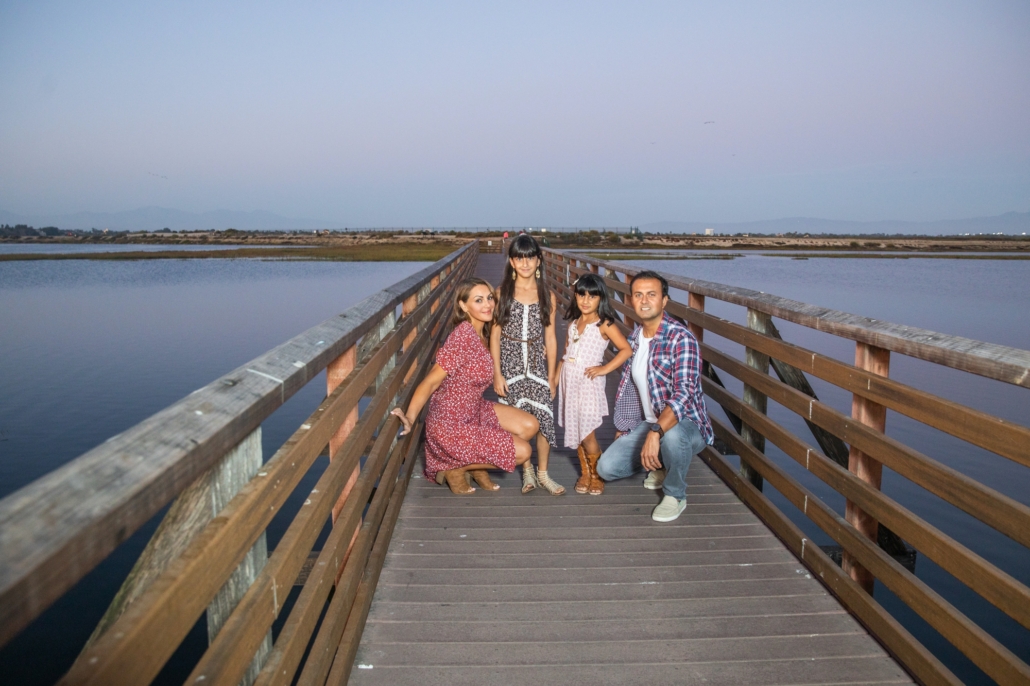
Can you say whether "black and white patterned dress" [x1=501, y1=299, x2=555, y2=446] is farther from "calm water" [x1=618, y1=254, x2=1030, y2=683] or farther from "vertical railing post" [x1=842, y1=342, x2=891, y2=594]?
"calm water" [x1=618, y1=254, x2=1030, y2=683]

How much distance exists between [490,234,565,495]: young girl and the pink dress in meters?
0.12

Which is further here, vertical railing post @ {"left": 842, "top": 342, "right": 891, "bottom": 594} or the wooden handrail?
vertical railing post @ {"left": 842, "top": 342, "right": 891, "bottom": 594}

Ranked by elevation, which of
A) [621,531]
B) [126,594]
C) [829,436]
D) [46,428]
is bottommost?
[46,428]

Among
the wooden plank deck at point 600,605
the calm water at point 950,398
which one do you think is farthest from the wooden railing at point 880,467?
the calm water at point 950,398

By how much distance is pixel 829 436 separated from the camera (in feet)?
11.8

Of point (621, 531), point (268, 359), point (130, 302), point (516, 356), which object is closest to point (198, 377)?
point (516, 356)

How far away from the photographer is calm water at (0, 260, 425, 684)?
5824mm

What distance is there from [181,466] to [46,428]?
11.5m

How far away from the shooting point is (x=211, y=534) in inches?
51.4

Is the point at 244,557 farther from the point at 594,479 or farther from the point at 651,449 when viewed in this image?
the point at 594,479

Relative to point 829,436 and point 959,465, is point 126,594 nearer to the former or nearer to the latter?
point 829,436

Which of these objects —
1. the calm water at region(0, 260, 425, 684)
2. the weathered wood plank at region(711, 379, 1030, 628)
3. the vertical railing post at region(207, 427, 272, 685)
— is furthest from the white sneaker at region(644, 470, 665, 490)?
the calm water at region(0, 260, 425, 684)

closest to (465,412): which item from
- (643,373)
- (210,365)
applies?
(643,373)

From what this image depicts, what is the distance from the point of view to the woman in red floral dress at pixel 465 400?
4117mm
